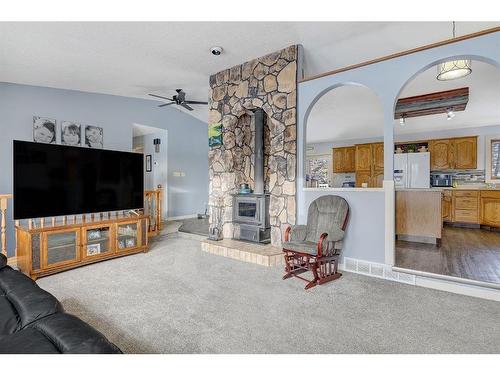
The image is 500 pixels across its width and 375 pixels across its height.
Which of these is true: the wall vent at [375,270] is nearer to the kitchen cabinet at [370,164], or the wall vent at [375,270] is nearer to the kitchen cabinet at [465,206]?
the kitchen cabinet at [465,206]

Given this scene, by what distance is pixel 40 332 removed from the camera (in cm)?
126

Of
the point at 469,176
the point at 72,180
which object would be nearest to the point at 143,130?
the point at 72,180

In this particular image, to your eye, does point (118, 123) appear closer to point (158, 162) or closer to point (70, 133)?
point (70, 133)

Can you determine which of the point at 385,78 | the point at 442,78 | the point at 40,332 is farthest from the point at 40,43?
Result: the point at 442,78

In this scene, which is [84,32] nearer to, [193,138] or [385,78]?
[385,78]

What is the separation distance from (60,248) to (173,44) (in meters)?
2.98

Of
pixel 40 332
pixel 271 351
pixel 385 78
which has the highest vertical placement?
A: pixel 385 78

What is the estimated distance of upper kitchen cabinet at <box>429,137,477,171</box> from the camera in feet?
19.6

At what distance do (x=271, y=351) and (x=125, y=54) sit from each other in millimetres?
Result: 4026

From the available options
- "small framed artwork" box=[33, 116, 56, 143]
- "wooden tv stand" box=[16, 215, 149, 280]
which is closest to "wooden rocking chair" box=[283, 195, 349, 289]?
"wooden tv stand" box=[16, 215, 149, 280]

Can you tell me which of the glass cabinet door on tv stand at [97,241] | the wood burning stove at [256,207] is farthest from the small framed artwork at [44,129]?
the wood burning stove at [256,207]

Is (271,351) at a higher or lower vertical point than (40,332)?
lower

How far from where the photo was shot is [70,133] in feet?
16.8

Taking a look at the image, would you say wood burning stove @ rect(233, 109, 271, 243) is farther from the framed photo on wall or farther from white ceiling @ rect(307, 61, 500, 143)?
the framed photo on wall
